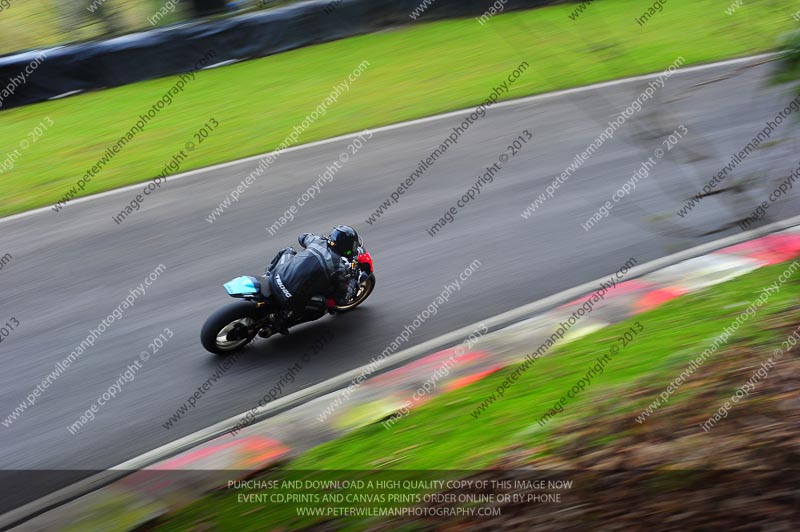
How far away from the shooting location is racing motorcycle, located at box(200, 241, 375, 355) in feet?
25.7

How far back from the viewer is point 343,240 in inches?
320

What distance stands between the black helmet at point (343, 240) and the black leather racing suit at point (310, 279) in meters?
0.06

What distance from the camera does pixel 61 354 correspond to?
8.34 metres

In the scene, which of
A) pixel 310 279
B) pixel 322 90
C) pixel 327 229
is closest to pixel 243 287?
pixel 310 279

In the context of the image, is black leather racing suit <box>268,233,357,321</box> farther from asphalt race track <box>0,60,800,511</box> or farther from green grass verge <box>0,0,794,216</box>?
green grass verge <box>0,0,794,216</box>

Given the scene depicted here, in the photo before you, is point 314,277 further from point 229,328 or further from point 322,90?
point 322,90

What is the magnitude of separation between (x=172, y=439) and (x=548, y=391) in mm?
3467

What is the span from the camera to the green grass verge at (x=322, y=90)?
1415 centimetres

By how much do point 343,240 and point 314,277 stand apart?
55 centimetres

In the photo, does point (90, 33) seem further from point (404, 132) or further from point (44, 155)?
point (404, 132)

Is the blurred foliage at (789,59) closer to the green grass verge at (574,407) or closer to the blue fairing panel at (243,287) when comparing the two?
the green grass verge at (574,407)

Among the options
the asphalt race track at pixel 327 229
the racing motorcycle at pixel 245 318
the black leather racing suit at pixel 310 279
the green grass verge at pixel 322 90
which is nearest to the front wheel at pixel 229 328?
the racing motorcycle at pixel 245 318

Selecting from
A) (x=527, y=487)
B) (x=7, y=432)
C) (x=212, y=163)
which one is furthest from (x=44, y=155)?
(x=527, y=487)

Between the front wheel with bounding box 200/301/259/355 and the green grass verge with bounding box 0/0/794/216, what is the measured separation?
20.9 feet
